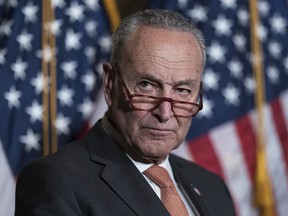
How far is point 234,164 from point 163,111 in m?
1.08

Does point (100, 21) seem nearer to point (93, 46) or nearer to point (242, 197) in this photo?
point (93, 46)

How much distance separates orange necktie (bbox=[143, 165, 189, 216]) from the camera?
5.46 ft

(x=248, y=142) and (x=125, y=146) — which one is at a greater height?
(x=125, y=146)

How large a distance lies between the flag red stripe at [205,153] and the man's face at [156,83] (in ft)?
3.02

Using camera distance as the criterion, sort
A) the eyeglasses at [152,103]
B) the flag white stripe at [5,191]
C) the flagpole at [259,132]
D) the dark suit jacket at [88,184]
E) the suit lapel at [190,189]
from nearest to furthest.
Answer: the dark suit jacket at [88,184] < the eyeglasses at [152,103] < the suit lapel at [190,189] < the flag white stripe at [5,191] < the flagpole at [259,132]

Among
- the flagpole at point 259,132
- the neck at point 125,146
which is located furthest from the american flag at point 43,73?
the neck at point 125,146

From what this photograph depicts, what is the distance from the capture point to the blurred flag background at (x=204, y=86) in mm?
2355

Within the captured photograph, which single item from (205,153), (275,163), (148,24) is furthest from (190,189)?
(275,163)

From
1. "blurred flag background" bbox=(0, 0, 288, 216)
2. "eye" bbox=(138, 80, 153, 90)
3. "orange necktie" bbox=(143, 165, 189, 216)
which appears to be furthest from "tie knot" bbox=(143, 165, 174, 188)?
"blurred flag background" bbox=(0, 0, 288, 216)

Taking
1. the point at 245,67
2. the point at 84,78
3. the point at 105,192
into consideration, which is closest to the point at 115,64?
the point at 105,192

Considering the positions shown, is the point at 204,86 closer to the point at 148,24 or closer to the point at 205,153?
the point at 205,153

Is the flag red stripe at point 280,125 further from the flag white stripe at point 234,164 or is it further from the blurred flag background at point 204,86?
the flag white stripe at point 234,164

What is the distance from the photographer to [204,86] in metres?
2.60

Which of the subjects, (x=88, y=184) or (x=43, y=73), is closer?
(x=88, y=184)
